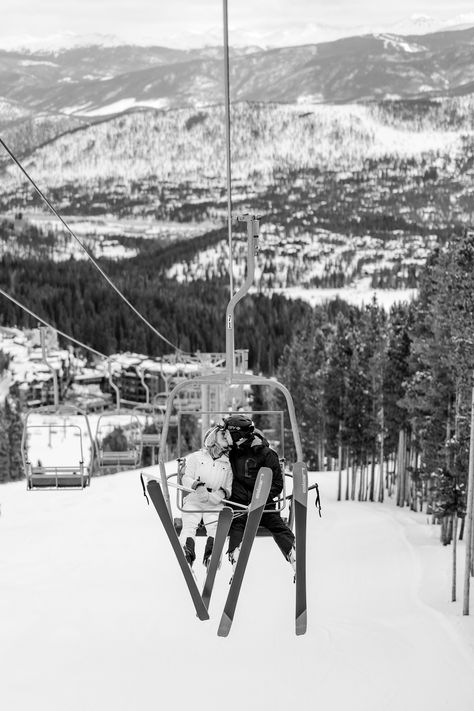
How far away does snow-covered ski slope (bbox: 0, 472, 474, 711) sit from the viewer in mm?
30203

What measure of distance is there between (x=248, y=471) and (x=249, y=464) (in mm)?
79

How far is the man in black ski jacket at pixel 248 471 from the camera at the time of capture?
950cm

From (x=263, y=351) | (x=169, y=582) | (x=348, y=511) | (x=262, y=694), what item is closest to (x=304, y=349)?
(x=348, y=511)

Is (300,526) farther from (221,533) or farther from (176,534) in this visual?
(176,534)

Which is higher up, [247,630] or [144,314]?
[247,630]

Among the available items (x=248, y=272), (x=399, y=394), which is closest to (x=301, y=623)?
(x=248, y=272)

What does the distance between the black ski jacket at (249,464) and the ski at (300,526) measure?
155cm

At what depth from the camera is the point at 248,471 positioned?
955 cm

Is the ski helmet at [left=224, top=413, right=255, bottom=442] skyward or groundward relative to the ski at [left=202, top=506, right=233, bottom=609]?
skyward

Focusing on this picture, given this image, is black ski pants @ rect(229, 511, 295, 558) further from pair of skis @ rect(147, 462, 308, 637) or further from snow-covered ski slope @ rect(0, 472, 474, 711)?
snow-covered ski slope @ rect(0, 472, 474, 711)

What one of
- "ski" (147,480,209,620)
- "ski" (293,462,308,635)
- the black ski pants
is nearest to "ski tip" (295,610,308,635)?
"ski" (293,462,308,635)

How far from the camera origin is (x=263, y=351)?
143875 mm

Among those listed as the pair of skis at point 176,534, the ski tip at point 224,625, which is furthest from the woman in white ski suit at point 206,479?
the pair of skis at point 176,534

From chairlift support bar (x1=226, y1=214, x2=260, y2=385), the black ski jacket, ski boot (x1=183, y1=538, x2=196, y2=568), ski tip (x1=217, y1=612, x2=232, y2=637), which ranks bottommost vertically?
ski tip (x1=217, y1=612, x2=232, y2=637)
